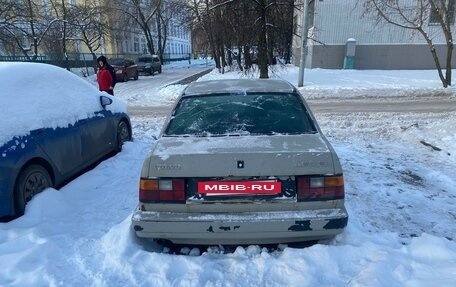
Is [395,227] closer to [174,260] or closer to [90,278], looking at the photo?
[174,260]

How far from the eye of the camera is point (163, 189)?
2795 mm

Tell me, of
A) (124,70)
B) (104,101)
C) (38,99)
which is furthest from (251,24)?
(38,99)

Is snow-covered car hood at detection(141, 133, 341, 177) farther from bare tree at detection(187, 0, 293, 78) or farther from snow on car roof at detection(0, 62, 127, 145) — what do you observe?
bare tree at detection(187, 0, 293, 78)

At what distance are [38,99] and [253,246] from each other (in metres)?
3.17

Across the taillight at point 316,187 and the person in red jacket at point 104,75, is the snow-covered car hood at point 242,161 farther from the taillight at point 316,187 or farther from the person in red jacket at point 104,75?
the person in red jacket at point 104,75

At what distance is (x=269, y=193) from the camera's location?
2.75 metres

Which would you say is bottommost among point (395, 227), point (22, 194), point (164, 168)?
point (395, 227)

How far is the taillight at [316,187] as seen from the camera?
275cm

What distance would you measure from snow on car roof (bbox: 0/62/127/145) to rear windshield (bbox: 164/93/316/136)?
1.69 meters

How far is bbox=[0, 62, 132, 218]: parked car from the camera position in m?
3.67

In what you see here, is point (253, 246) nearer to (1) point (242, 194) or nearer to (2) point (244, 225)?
(2) point (244, 225)

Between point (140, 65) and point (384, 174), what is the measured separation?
2764 centimetres

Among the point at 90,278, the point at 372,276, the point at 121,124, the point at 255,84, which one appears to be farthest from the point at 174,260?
the point at 121,124

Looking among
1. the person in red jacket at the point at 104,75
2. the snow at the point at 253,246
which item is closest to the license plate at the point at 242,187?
the snow at the point at 253,246
